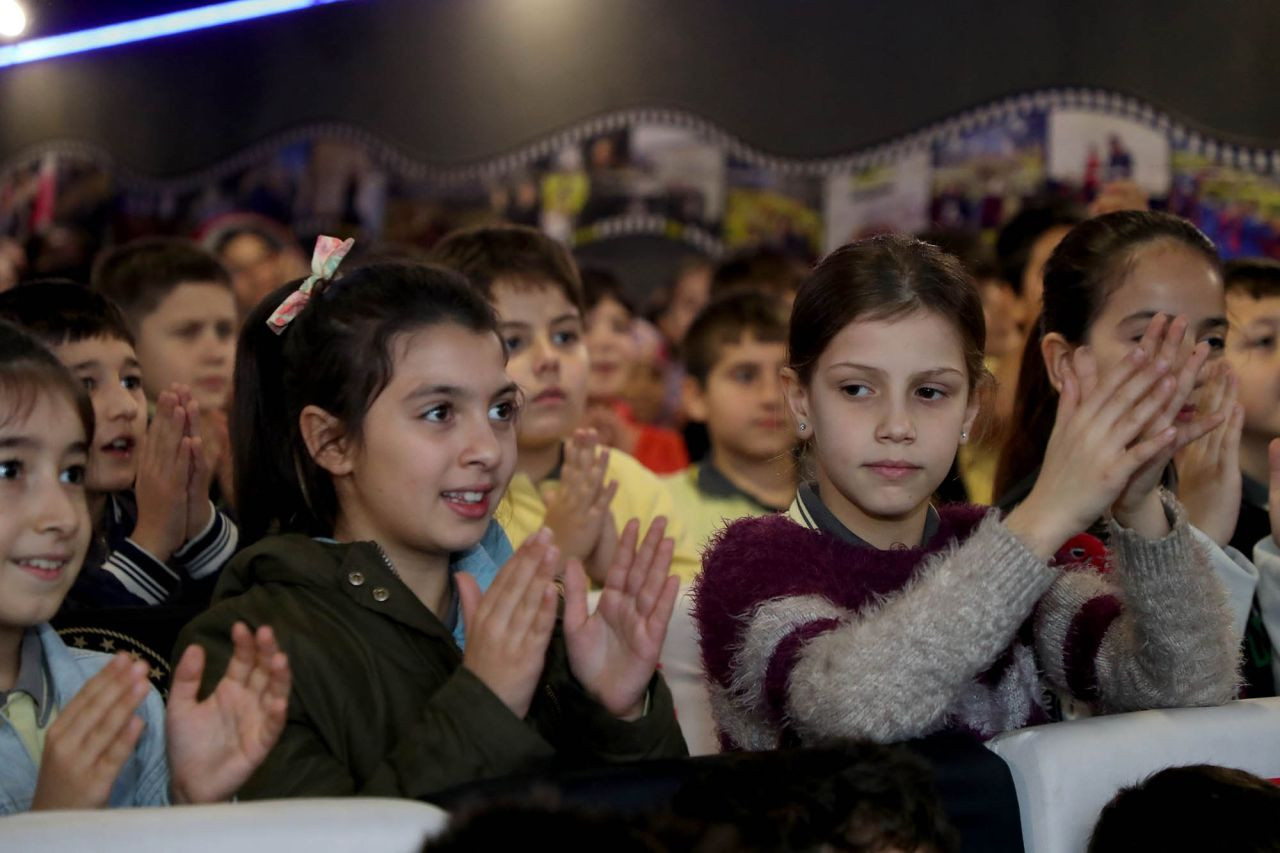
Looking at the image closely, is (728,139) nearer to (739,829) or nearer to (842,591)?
(842,591)

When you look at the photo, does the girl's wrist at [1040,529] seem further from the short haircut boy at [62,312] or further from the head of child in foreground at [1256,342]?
the short haircut boy at [62,312]

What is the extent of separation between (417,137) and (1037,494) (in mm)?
5152

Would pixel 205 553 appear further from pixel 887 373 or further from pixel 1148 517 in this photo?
pixel 1148 517

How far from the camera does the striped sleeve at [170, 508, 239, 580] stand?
236 cm

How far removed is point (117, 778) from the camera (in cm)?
147

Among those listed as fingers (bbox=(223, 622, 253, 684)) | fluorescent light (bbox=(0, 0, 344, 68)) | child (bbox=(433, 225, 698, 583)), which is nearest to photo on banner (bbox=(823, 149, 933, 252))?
fluorescent light (bbox=(0, 0, 344, 68))

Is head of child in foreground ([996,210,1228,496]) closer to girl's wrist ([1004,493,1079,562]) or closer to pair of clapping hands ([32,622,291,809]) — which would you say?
girl's wrist ([1004,493,1079,562])

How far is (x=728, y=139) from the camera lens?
5594mm

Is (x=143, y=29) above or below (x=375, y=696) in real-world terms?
above

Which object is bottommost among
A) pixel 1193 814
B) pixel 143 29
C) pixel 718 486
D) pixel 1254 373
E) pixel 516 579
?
pixel 1193 814

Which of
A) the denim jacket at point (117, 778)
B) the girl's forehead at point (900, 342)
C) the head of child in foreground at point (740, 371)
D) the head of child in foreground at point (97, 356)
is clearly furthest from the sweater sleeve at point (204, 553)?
the head of child in foreground at point (740, 371)

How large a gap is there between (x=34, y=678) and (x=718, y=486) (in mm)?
1837

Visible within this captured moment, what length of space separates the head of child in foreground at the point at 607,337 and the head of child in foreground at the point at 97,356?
1.79 meters

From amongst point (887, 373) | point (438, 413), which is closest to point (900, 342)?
point (887, 373)
